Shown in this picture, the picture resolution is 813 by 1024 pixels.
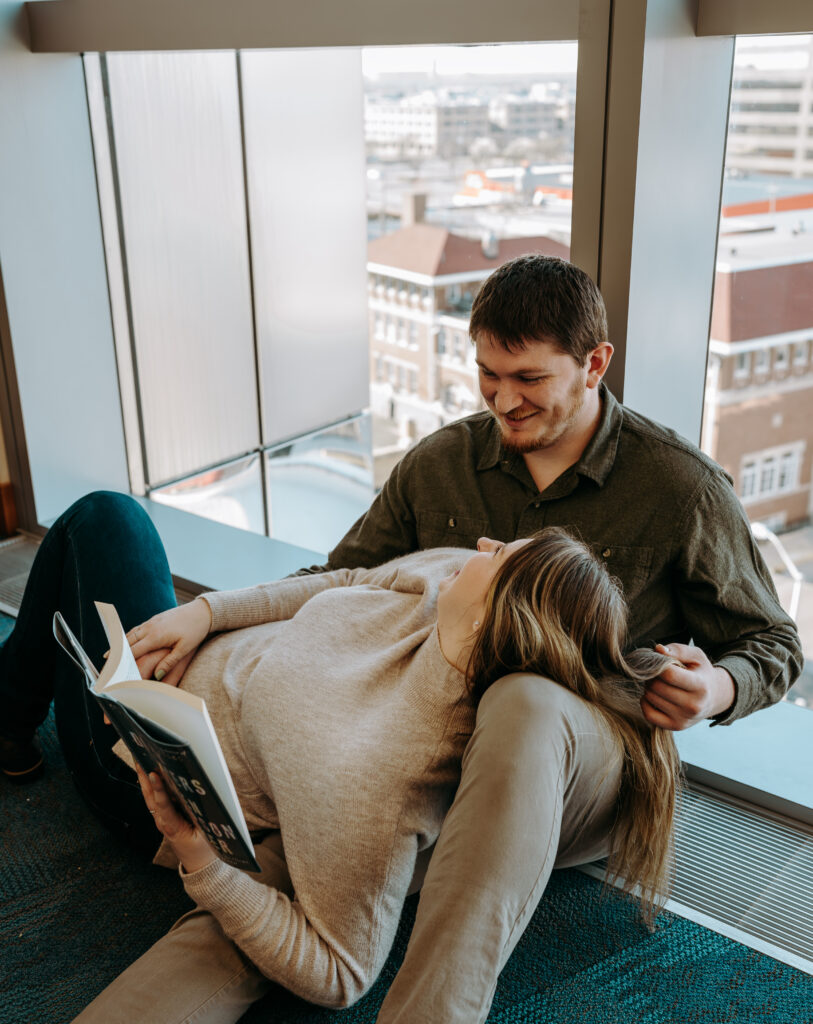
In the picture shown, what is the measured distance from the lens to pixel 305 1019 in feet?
4.55

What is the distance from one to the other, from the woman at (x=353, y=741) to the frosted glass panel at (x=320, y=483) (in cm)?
224

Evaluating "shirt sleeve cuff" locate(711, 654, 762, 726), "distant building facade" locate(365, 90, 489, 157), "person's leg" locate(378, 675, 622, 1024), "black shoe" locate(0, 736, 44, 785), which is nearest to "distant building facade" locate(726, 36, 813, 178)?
"shirt sleeve cuff" locate(711, 654, 762, 726)

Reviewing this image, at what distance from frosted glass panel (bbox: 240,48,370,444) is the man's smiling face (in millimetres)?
2220

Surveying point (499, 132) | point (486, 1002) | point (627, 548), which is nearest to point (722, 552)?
point (627, 548)

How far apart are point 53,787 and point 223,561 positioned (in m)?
0.95

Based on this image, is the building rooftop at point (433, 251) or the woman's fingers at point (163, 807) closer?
the woman's fingers at point (163, 807)

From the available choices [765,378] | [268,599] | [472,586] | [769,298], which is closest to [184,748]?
[472,586]

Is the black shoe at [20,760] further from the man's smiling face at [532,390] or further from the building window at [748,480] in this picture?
the building window at [748,480]

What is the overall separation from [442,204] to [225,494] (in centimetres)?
186

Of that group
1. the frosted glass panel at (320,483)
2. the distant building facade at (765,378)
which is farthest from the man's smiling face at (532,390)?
the frosted glass panel at (320,483)

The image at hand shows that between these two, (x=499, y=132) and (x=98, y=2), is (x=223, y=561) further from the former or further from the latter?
(x=499, y=132)

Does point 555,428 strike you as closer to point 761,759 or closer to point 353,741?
point 353,741

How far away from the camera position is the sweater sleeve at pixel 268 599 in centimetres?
158

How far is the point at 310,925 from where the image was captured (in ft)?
3.93
